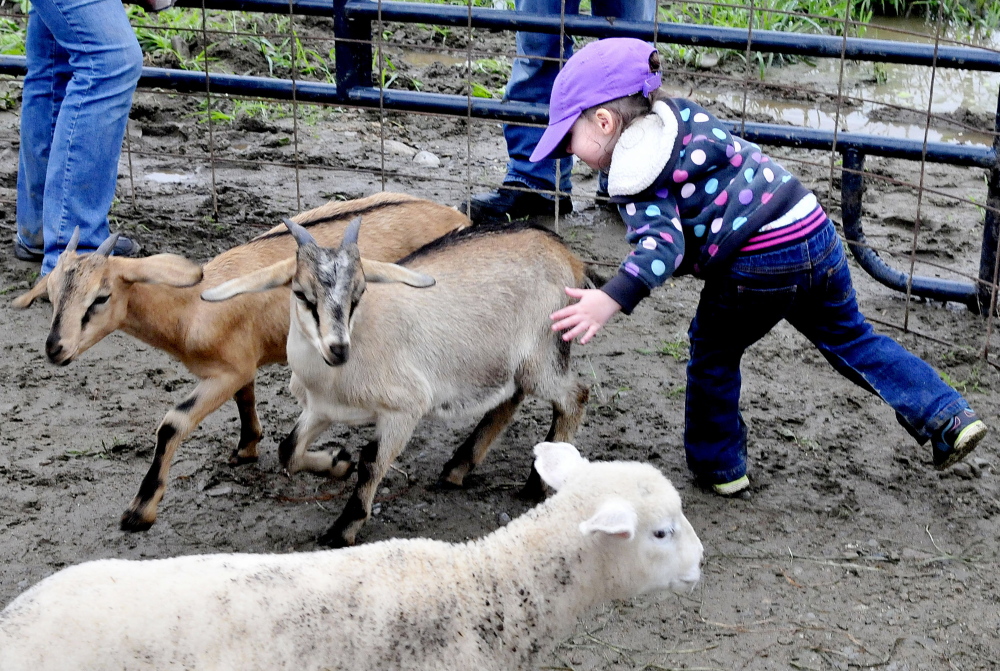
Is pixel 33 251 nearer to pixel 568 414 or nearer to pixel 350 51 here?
pixel 350 51

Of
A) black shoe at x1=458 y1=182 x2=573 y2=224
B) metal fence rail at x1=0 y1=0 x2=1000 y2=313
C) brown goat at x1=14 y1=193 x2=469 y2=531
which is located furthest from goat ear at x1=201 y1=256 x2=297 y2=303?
black shoe at x1=458 y1=182 x2=573 y2=224

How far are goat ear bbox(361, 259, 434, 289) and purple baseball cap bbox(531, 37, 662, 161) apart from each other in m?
0.57

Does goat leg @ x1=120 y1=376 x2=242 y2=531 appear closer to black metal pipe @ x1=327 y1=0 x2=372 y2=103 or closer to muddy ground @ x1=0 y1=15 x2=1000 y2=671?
muddy ground @ x1=0 y1=15 x2=1000 y2=671

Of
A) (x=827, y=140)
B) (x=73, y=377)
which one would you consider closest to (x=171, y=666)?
(x=73, y=377)

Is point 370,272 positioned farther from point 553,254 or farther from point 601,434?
point 601,434

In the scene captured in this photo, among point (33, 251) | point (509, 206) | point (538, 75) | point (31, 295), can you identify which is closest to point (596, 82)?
point (31, 295)

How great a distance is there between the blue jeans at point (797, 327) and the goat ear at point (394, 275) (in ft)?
3.25

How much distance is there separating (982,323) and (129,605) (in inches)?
172

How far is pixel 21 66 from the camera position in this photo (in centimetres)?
614

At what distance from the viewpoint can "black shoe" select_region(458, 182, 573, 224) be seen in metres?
6.64

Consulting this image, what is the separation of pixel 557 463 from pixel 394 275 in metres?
1.09

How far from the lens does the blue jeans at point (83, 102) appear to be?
203 inches

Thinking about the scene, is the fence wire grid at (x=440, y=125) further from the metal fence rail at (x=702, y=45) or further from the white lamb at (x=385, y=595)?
the white lamb at (x=385, y=595)

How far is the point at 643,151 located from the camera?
3.78 meters
